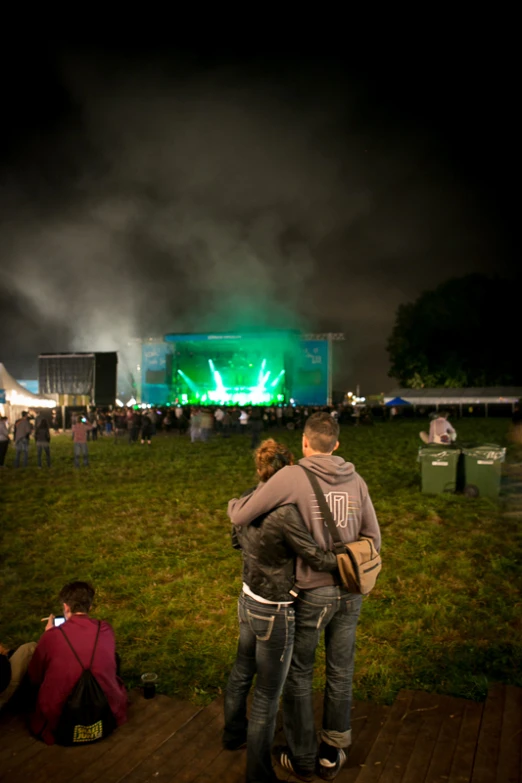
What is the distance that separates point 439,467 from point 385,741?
25.4ft

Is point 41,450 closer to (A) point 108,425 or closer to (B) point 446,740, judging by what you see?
(A) point 108,425

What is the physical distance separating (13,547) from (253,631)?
6367 millimetres

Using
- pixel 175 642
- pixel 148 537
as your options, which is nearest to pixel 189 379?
pixel 148 537

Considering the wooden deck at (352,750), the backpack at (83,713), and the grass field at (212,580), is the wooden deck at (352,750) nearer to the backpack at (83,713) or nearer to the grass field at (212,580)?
the backpack at (83,713)

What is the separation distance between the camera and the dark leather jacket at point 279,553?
2.89 m

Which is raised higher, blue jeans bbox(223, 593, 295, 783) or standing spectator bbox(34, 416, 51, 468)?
standing spectator bbox(34, 416, 51, 468)

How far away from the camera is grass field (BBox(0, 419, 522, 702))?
460cm

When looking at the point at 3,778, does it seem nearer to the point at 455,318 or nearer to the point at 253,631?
the point at 253,631

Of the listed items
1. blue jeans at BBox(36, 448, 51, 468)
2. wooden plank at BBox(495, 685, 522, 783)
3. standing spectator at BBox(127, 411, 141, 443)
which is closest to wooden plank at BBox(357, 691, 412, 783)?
wooden plank at BBox(495, 685, 522, 783)

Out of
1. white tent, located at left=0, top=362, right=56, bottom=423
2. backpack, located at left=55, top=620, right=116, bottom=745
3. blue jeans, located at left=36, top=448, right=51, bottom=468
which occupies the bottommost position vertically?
backpack, located at left=55, top=620, right=116, bottom=745

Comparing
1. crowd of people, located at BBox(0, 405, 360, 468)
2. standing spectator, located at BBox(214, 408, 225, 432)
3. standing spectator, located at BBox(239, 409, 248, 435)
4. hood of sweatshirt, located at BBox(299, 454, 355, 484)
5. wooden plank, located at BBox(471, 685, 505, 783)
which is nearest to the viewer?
hood of sweatshirt, located at BBox(299, 454, 355, 484)

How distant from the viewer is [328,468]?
3002mm

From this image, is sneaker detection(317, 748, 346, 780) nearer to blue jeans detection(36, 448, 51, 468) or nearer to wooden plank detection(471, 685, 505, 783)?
wooden plank detection(471, 685, 505, 783)

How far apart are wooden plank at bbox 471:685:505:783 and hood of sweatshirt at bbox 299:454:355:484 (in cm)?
171
